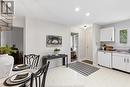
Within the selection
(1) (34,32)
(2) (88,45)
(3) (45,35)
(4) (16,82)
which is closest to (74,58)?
(2) (88,45)

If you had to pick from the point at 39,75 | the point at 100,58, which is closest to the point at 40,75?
the point at 39,75

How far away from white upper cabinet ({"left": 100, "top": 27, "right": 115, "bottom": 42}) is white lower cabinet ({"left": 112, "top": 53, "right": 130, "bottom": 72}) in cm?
97

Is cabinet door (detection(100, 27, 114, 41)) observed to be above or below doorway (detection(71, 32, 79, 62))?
above

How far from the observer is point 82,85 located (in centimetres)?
287

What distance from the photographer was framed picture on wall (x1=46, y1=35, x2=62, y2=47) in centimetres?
478

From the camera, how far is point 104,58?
195 inches

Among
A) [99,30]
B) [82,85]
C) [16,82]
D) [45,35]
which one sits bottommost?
[82,85]

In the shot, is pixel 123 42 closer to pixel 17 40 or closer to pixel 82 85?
pixel 82 85

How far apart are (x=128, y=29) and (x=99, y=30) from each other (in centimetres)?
150

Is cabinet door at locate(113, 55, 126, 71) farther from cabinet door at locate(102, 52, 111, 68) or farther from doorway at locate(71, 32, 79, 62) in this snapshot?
doorway at locate(71, 32, 79, 62)

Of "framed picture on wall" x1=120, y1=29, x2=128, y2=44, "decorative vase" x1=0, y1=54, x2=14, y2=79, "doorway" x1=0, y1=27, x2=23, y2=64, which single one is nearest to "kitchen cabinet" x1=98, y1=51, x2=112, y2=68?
"framed picture on wall" x1=120, y1=29, x2=128, y2=44

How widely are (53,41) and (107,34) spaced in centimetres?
292

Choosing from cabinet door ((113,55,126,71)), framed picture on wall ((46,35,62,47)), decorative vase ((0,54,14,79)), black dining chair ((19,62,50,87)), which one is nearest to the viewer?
black dining chair ((19,62,50,87))

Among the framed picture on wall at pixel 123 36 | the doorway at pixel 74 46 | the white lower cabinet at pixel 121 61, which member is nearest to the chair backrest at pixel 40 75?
the white lower cabinet at pixel 121 61
